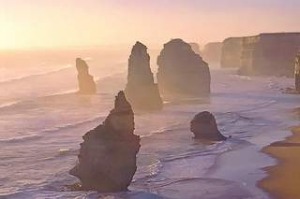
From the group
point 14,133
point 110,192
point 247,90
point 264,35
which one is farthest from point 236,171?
point 264,35

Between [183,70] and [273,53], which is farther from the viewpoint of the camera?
[273,53]

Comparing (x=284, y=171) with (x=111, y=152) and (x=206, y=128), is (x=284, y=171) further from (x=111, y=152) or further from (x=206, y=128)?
(x=111, y=152)

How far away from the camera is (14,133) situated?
159 feet

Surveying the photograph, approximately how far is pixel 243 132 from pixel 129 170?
21.5 meters

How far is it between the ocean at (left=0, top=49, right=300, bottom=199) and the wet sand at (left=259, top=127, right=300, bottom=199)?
70cm

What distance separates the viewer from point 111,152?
2642cm

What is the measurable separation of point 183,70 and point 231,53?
290ft

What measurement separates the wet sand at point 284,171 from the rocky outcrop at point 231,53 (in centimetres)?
12178

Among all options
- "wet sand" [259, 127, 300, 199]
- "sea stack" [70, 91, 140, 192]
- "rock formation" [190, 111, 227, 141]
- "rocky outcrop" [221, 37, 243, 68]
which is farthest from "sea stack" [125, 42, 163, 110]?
"rocky outcrop" [221, 37, 243, 68]

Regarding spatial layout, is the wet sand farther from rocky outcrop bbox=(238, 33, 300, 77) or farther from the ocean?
rocky outcrop bbox=(238, 33, 300, 77)

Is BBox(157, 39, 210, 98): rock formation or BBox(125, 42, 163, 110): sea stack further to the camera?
BBox(157, 39, 210, 98): rock formation

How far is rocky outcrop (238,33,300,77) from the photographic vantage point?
117 metres

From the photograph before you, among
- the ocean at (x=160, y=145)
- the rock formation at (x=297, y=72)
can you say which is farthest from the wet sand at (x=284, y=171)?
the rock formation at (x=297, y=72)

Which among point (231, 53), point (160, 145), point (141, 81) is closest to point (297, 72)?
point (141, 81)
